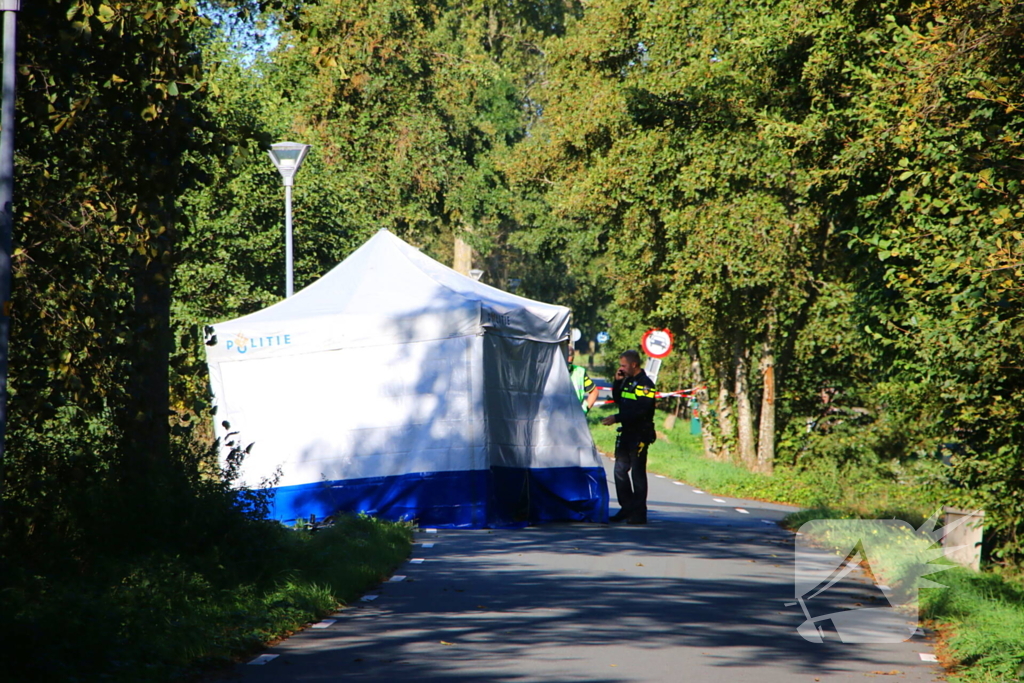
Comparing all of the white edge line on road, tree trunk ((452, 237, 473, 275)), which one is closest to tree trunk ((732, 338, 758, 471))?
the white edge line on road

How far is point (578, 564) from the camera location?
37.7ft

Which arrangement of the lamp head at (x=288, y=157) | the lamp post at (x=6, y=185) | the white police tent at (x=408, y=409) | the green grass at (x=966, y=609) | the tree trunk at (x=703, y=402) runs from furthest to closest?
the tree trunk at (x=703, y=402) → the lamp head at (x=288, y=157) → the white police tent at (x=408, y=409) → the lamp post at (x=6, y=185) → the green grass at (x=966, y=609)

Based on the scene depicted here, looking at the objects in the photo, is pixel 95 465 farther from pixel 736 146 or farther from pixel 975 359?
pixel 736 146

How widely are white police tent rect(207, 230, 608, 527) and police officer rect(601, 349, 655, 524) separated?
53cm

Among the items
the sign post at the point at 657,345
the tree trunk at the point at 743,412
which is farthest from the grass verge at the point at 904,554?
the sign post at the point at 657,345

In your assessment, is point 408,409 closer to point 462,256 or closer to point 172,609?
point 172,609

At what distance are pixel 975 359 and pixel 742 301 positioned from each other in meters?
14.2

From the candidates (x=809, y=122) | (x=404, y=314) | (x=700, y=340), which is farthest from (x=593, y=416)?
(x=404, y=314)

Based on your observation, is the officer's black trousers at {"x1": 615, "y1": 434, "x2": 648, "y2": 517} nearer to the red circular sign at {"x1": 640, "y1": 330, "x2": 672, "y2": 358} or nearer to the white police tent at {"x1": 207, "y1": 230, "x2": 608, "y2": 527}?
the white police tent at {"x1": 207, "y1": 230, "x2": 608, "y2": 527}

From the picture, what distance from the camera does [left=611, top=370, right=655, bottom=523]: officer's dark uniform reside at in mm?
14758

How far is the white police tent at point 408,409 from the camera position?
48.0 feet

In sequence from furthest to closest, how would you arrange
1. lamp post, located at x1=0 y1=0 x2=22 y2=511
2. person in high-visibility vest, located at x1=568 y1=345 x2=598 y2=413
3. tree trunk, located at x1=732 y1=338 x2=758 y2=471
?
tree trunk, located at x1=732 y1=338 x2=758 y2=471 → person in high-visibility vest, located at x1=568 y1=345 x2=598 y2=413 → lamp post, located at x1=0 y1=0 x2=22 y2=511

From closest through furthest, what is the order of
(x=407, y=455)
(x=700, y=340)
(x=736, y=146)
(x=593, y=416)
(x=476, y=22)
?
(x=407, y=455) < (x=736, y=146) < (x=700, y=340) < (x=476, y=22) < (x=593, y=416)

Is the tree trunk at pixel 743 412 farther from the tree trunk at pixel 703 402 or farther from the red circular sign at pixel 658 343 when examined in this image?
the tree trunk at pixel 703 402
